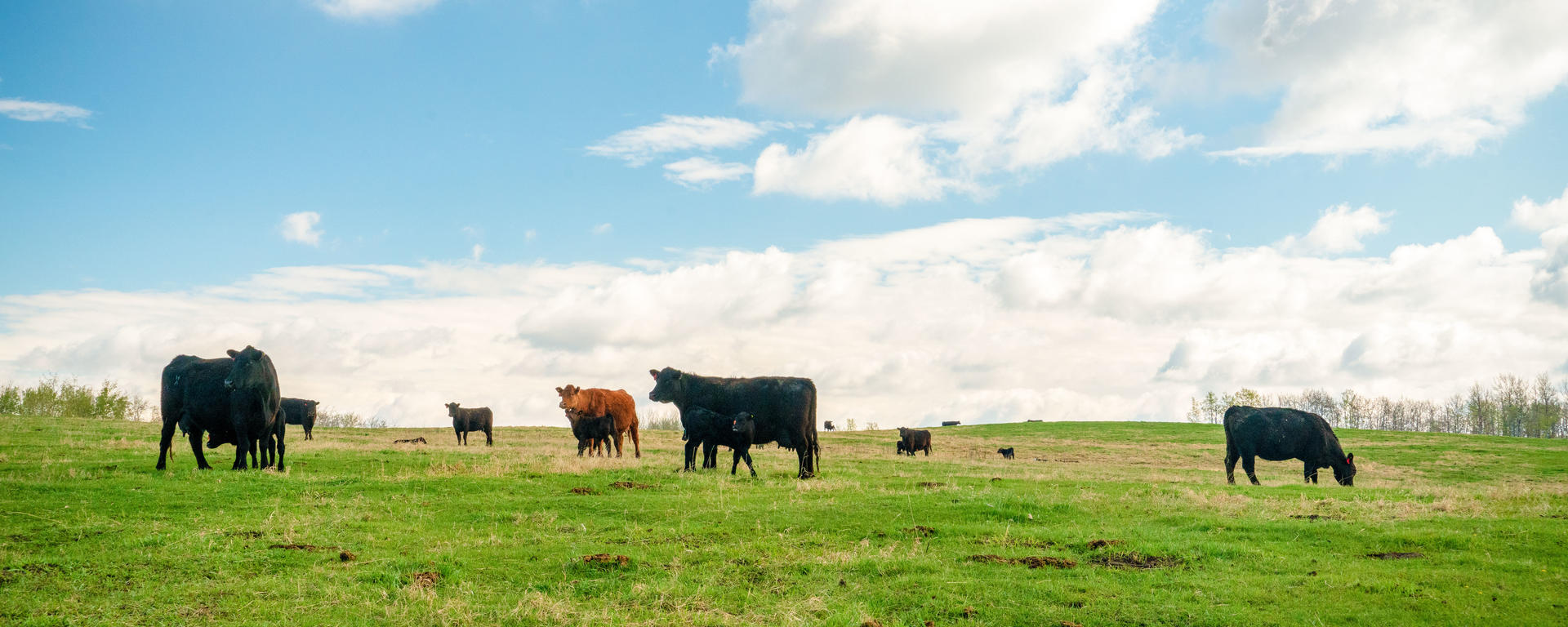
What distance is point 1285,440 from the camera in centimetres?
2638

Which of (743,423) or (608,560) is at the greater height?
(743,423)

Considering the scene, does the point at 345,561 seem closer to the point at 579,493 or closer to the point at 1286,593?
the point at 579,493

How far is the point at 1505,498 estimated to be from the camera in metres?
16.6

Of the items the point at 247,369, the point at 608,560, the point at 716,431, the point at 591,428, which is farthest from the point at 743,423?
the point at 591,428

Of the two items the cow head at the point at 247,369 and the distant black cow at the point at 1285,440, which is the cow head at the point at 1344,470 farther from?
the cow head at the point at 247,369

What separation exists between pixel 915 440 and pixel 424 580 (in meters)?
42.5

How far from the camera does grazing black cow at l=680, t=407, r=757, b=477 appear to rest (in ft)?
63.3

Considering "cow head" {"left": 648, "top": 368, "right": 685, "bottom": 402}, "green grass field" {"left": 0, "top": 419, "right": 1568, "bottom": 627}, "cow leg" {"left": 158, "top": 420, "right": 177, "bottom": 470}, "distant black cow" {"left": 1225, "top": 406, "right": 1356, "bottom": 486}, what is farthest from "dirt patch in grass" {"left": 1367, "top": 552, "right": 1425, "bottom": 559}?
"cow leg" {"left": 158, "top": 420, "right": 177, "bottom": 470}

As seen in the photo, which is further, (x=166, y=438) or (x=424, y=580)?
(x=166, y=438)

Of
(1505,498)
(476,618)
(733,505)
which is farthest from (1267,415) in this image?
(476,618)

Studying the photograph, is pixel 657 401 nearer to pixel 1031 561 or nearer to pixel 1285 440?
pixel 1031 561

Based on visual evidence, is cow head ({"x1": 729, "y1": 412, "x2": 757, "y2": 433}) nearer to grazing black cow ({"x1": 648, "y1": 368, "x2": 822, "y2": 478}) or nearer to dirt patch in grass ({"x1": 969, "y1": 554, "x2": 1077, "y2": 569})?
grazing black cow ({"x1": 648, "y1": 368, "x2": 822, "y2": 478})

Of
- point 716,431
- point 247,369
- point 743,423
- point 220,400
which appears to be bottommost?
point 716,431

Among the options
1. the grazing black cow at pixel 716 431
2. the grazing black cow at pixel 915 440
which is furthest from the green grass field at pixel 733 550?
the grazing black cow at pixel 915 440
